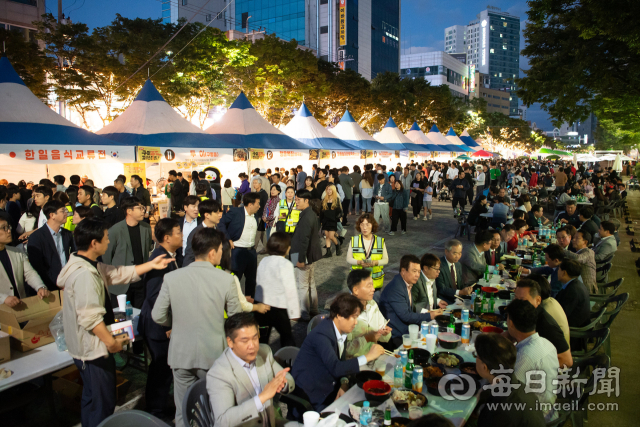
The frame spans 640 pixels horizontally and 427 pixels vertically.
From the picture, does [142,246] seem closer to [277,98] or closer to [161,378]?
[161,378]

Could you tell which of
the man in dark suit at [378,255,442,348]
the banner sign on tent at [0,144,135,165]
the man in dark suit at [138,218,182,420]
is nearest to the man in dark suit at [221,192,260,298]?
the man in dark suit at [138,218,182,420]

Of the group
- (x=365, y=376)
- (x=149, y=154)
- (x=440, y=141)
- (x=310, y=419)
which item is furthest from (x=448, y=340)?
(x=440, y=141)

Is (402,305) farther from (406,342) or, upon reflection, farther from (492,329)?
(492,329)

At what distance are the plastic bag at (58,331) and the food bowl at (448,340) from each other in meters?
3.46

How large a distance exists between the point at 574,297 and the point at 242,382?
4.04m

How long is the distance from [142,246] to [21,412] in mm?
2205

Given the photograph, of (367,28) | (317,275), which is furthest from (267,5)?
(317,275)


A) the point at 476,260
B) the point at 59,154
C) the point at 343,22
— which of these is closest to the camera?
the point at 476,260

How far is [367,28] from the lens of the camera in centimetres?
7794

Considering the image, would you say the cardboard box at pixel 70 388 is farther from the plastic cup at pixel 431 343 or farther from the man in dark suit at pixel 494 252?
the man in dark suit at pixel 494 252

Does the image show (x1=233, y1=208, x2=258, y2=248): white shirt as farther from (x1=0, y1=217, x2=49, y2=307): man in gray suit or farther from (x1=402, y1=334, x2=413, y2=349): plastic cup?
(x1=402, y1=334, x2=413, y2=349): plastic cup

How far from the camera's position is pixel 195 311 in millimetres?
3211

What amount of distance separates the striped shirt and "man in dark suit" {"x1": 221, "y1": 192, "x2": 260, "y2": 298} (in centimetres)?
389

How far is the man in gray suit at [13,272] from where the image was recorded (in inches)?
165
